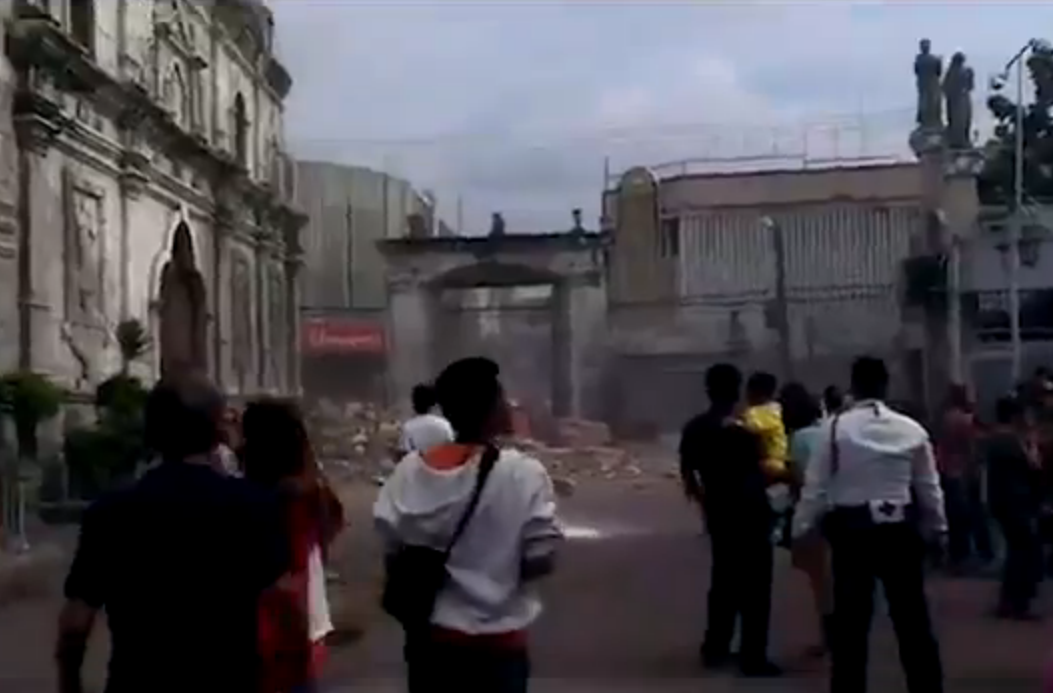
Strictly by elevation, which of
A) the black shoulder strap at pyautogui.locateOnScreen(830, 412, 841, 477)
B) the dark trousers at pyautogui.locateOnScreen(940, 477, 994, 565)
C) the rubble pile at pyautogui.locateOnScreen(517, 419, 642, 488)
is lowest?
the rubble pile at pyautogui.locateOnScreen(517, 419, 642, 488)

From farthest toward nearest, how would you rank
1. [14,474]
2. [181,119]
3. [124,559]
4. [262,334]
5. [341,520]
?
1. [262,334]
2. [181,119]
3. [14,474]
4. [341,520]
5. [124,559]

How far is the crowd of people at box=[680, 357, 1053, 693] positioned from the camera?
9.20m

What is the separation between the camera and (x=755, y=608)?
11352mm

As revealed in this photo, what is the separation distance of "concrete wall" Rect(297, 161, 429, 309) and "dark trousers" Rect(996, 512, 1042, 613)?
173ft

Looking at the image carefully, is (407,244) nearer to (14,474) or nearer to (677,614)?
(14,474)

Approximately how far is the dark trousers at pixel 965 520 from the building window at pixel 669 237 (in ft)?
115

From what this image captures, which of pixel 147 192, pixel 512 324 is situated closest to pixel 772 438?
pixel 147 192

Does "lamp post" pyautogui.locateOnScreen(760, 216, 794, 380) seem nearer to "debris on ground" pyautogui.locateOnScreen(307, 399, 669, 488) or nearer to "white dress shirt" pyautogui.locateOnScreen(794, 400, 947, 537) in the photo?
"debris on ground" pyautogui.locateOnScreen(307, 399, 669, 488)

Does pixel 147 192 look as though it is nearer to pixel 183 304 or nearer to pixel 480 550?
pixel 183 304

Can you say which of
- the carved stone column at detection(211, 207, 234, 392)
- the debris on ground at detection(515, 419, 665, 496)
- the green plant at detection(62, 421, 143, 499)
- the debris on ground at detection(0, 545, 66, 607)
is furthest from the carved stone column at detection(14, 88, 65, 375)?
the debris on ground at detection(515, 419, 665, 496)

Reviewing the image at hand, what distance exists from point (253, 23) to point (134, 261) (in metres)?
13.9

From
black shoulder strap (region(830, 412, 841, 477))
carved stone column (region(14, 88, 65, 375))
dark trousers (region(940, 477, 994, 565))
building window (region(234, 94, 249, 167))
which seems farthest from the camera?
building window (region(234, 94, 249, 167))

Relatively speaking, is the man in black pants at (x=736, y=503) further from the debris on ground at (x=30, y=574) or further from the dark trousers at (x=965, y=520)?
the debris on ground at (x=30, y=574)

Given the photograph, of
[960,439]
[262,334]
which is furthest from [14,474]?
[262,334]
